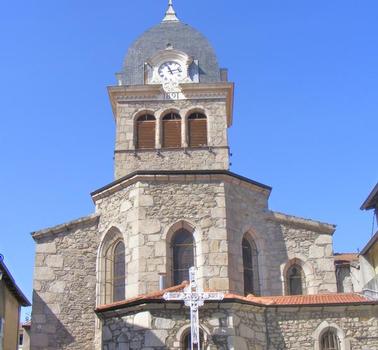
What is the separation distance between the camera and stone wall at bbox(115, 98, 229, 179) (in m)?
24.1

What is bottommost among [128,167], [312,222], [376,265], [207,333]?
[207,333]

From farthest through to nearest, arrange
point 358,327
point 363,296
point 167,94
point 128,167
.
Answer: point 167,94 < point 128,167 < point 363,296 < point 358,327

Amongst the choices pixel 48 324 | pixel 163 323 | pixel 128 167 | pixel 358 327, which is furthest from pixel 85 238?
pixel 358 327

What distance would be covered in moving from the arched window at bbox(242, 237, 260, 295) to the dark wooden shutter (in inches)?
269

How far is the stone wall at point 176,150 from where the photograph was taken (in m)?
24.1

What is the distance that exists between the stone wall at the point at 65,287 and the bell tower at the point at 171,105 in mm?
4152

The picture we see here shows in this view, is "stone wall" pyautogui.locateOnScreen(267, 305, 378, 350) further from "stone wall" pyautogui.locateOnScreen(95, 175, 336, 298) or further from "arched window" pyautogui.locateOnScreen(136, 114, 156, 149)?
"arched window" pyautogui.locateOnScreen(136, 114, 156, 149)

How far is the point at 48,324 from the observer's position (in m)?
19.2

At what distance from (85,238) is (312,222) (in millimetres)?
7758

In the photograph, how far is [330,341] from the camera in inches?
619

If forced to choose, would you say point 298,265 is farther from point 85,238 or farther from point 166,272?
point 85,238

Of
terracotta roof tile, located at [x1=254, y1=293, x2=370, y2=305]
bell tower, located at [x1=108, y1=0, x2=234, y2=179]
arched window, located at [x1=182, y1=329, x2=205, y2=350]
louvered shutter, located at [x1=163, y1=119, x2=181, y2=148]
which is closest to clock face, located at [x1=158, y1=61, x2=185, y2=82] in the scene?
bell tower, located at [x1=108, y1=0, x2=234, y2=179]

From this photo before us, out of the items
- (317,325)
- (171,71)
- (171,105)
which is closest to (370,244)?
(317,325)

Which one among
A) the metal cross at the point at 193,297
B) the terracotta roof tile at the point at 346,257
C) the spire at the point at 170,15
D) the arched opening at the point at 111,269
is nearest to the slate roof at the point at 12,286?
the arched opening at the point at 111,269
